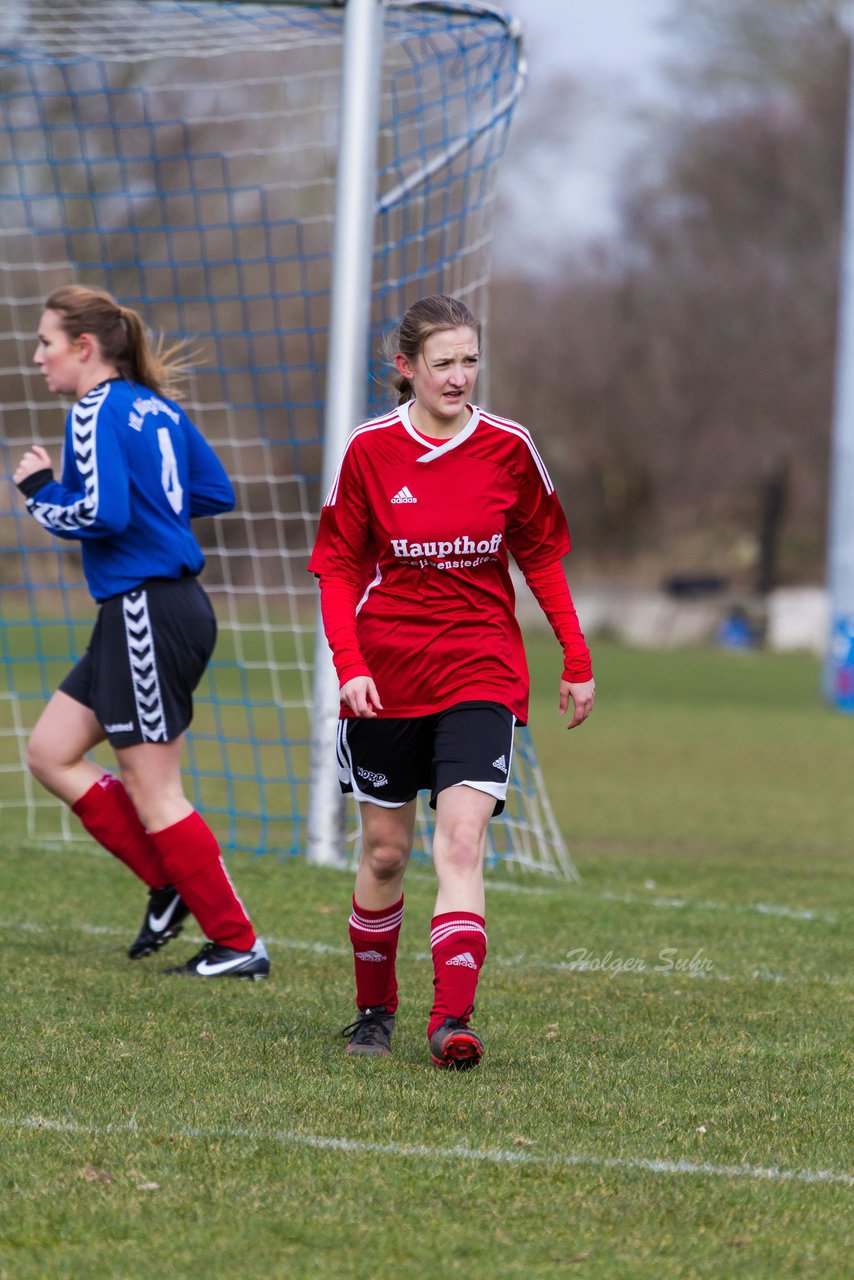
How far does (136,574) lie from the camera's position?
512cm

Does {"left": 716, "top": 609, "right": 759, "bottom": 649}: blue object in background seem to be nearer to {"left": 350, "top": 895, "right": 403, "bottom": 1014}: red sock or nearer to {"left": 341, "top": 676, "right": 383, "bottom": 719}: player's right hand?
{"left": 350, "top": 895, "right": 403, "bottom": 1014}: red sock

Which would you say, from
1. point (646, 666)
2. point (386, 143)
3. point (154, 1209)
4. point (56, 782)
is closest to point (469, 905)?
point (154, 1209)

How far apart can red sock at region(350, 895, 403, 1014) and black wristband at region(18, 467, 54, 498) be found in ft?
5.32

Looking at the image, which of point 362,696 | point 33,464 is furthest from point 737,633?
point 362,696

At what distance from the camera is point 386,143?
9500 millimetres

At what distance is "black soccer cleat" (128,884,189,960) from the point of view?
17.7ft

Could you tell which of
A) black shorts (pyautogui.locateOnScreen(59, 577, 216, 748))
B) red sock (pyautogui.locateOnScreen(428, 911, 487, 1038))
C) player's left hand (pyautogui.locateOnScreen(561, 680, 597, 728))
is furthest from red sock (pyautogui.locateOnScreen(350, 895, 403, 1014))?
black shorts (pyautogui.locateOnScreen(59, 577, 216, 748))

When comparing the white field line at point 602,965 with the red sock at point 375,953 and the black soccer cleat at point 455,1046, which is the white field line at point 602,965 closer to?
the red sock at point 375,953

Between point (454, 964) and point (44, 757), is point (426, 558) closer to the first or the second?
point (454, 964)

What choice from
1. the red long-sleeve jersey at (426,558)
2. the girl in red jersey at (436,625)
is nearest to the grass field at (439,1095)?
the girl in red jersey at (436,625)

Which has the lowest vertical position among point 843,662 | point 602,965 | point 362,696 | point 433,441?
point 843,662

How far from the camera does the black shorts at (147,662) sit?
5078mm

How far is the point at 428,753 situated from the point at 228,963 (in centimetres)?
124

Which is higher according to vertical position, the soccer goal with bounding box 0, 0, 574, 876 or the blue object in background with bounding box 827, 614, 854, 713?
the soccer goal with bounding box 0, 0, 574, 876
